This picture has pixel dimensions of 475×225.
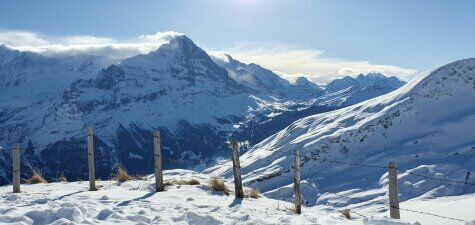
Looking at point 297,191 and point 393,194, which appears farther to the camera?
point 297,191

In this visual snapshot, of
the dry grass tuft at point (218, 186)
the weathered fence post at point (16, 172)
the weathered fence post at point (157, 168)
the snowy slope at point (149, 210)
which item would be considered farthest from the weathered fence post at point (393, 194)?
the weathered fence post at point (16, 172)

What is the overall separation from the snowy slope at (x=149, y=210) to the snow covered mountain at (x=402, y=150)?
220 ft

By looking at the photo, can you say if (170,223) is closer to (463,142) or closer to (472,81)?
(463,142)

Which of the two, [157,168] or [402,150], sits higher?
[157,168]

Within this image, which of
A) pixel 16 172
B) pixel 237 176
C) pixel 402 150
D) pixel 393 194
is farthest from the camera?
pixel 402 150

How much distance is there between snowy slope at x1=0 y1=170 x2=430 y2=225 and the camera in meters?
11.9

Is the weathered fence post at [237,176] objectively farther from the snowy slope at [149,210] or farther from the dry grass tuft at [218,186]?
the dry grass tuft at [218,186]

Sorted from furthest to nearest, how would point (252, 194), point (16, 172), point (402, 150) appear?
point (402, 150), point (16, 172), point (252, 194)

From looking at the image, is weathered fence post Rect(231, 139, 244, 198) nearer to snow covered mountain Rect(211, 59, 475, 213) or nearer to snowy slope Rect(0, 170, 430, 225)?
snowy slope Rect(0, 170, 430, 225)

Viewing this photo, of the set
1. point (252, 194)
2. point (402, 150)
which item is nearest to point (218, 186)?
point (252, 194)

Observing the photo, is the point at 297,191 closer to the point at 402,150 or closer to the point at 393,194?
the point at 393,194

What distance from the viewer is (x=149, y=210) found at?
1348 cm

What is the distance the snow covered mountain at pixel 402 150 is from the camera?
9612 cm

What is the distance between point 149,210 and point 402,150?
111m
